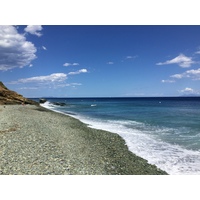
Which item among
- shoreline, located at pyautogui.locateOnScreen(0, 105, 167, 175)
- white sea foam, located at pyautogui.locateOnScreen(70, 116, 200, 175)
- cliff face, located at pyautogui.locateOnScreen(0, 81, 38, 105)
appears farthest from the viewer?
cliff face, located at pyautogui.locateOnScreen(0, 81, 38, 105)

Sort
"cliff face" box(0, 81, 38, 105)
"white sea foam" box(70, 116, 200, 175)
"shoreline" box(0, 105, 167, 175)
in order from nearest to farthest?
"shoreline" box(0, 105, 167, 175), "white sea foam" box(70, 116, 200, 175), "cliff face" box(0, 81, 38, 105)

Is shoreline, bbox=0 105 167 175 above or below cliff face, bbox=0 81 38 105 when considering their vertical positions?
below

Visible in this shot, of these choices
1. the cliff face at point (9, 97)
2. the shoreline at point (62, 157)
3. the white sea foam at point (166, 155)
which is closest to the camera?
the shoreline at point (62, 157)

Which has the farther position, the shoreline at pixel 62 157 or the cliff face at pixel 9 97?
the cliff face at pixel 9 97

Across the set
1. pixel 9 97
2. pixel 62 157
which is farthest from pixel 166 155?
pixel 9 97

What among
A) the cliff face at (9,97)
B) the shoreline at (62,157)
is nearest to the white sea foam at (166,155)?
the shoreline at (62,157)

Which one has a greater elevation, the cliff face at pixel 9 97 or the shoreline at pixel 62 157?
the cliff face at pixel 9 97

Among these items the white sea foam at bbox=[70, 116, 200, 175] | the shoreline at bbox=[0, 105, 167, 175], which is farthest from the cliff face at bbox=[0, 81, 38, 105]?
the white sea foam at bbox=[70, 116, 200, 175]

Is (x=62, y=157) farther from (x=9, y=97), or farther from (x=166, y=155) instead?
(x=9, y=97)

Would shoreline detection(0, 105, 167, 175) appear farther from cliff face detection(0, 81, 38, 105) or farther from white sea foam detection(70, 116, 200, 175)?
cliff face detection(0, 81, 38, 105)

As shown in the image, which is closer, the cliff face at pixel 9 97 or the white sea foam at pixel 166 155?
the white sea foam at pixel 166 155

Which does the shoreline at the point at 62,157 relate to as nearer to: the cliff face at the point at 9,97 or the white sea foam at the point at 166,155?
the white sea foam at the point at 166,155

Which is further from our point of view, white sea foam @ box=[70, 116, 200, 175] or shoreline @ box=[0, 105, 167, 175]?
white sea foam @ box=[70, 116, 200, 175]

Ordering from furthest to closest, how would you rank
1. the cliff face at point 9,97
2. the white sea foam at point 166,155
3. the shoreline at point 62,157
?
the cliff face at point 9,97 → the white sea foam at point 166,155 → the shoreline at point 62,157
